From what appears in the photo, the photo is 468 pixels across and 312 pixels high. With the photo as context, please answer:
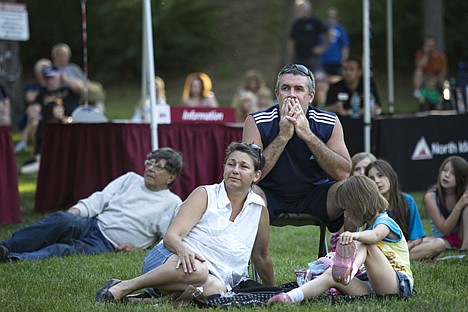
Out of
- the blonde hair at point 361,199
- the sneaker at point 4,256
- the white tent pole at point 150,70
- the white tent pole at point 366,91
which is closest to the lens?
the blonde hair at point 361,199

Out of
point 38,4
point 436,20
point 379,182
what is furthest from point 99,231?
point 38,4

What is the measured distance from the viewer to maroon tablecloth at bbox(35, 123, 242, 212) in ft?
31.1

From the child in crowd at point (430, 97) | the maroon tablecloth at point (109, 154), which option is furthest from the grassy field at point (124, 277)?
the child in crowd at point (430, 97)

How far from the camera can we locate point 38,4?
2655 centimetres

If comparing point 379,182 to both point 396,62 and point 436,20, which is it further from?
point 396,62

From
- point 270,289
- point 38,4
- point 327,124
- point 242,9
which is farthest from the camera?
point 242,9

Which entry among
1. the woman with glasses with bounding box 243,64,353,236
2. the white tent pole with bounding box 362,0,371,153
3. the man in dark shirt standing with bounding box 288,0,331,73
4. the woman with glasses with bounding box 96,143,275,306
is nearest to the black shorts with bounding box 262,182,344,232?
the woman with glasses with bounding box 243,64,353,236

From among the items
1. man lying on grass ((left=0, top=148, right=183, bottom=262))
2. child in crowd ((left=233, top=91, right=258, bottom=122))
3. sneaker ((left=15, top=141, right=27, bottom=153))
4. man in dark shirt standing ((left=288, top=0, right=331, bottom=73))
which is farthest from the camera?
man in dark shirt standing ((left=288, top=0, right=331, bottom=73))

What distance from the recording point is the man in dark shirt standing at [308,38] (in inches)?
688

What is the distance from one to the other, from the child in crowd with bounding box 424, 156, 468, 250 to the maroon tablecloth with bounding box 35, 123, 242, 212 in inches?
99.7

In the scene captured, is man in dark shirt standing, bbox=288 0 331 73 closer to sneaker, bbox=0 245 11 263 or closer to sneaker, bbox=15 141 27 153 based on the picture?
sneaker, bbox=15 141 27 153

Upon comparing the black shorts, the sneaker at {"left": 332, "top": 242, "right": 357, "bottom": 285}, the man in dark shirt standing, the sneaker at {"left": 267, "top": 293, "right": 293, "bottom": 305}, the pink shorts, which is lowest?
the pink shorts

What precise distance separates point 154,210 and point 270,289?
7.39 feet

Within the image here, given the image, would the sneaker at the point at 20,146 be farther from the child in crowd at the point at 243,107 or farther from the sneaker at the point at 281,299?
the sneaker at the point at 281,299
